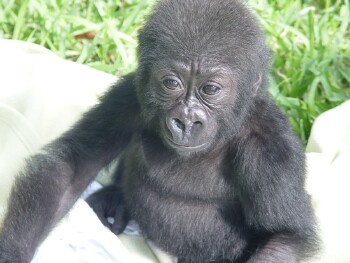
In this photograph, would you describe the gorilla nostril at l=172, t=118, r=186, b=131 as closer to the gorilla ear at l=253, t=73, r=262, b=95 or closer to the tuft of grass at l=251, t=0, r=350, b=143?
the gorilla ear at l=253, t=73, r=262, b=95

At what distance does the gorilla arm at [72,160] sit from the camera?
5180mm

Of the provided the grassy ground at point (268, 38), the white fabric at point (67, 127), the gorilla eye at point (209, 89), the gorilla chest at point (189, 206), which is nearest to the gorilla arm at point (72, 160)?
the white fabric at point (67, 127)

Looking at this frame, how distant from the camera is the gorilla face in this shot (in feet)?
15.0

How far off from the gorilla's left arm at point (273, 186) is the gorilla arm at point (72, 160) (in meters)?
0.87

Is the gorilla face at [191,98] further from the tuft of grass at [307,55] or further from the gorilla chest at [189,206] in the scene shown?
the tuft of grass at [307,55]

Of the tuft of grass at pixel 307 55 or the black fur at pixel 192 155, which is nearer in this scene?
the black fur at pixel 192 155

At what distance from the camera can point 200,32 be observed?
4562mm

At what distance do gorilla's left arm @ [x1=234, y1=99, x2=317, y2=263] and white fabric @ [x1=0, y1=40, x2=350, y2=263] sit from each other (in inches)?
18.8

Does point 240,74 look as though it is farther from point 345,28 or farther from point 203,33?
point 345,28

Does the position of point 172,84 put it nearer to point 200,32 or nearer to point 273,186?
point 200,32

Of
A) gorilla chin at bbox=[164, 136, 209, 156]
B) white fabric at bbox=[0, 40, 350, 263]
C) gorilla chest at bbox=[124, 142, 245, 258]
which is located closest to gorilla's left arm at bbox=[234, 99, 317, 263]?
gorilla chest at bbox=[124, 142, 245, 258]

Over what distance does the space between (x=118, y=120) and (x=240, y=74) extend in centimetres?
108

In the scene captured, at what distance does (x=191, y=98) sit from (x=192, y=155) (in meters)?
0.60

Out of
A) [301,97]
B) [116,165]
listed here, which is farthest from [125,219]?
[301,97]
